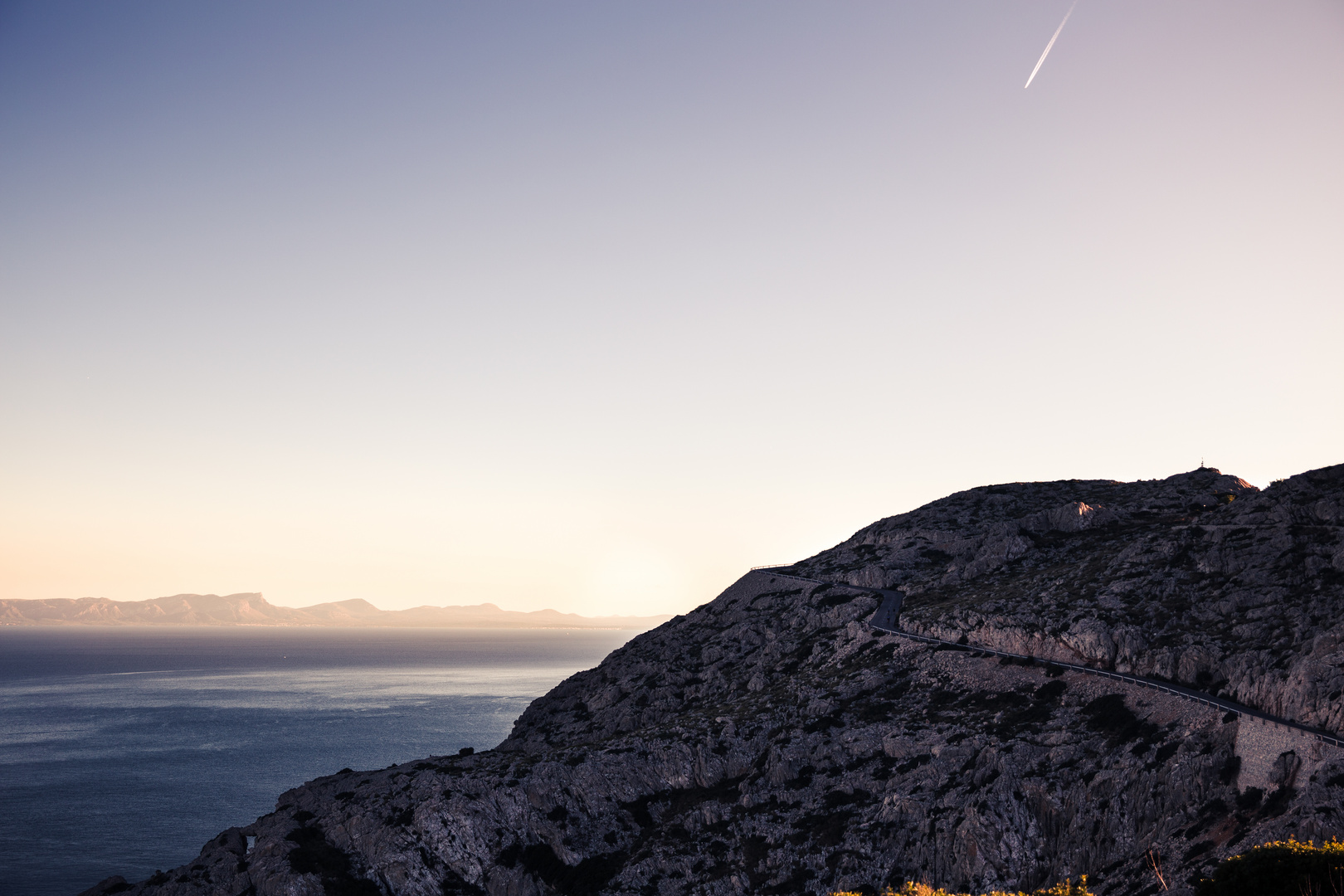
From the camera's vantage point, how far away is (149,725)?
7219 inches

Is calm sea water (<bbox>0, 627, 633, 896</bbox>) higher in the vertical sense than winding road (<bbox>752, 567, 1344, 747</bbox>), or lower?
lower

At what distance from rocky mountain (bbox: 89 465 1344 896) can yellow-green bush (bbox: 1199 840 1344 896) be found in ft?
29.5

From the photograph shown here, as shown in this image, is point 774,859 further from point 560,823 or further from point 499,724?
point 499,724

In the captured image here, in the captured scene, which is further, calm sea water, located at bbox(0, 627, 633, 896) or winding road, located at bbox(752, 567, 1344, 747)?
calm sea water, located at bbox(0, 627, 633, 896)

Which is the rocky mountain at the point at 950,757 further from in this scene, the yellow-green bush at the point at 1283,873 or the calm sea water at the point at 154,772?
the calm sea water at the point at 154,772

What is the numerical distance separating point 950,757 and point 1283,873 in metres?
33.1

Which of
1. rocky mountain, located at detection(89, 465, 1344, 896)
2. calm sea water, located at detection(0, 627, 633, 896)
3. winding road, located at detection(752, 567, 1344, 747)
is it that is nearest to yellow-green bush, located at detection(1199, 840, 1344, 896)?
rocky mountain, located at detection(89, 465, 1344, 896)

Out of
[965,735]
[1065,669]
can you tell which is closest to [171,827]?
[965,735]

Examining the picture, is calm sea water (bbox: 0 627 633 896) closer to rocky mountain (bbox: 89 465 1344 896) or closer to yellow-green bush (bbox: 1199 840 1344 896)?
rocky mountain (bbox: 89 465 1344 896)

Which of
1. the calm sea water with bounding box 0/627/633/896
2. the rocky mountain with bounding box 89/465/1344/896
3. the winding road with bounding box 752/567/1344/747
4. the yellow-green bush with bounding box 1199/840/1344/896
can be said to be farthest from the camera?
the calm sea water with bounding box 0/627/633/896

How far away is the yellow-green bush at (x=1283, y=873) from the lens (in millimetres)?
31000

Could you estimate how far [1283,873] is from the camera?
32.1 meters

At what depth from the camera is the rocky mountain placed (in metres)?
51.5

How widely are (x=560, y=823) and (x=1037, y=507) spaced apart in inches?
3446
